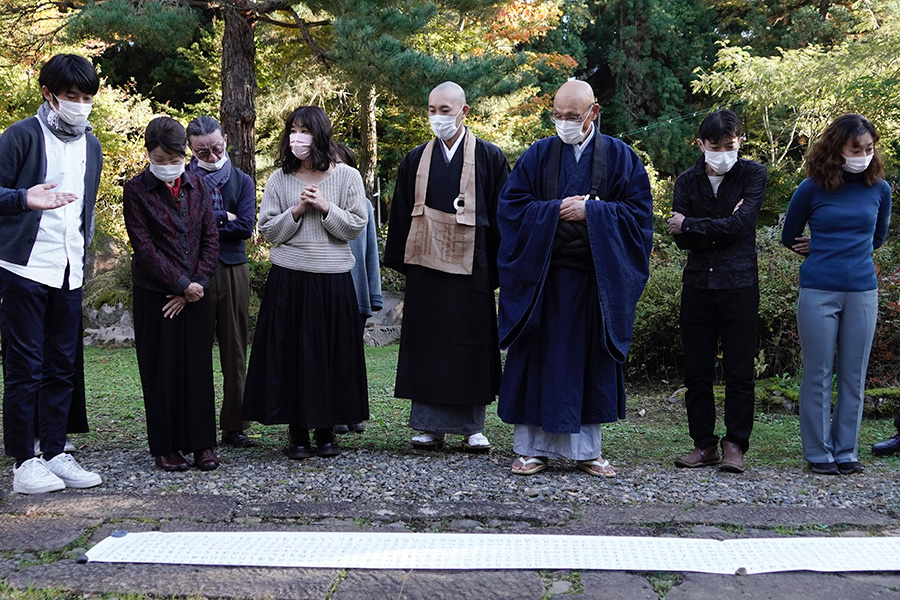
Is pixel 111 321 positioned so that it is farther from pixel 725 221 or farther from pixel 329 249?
pixel 725 221

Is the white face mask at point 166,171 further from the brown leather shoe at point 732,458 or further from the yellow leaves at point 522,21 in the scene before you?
the yellow leaves at point 522,21

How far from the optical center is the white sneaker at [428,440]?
4.98 m

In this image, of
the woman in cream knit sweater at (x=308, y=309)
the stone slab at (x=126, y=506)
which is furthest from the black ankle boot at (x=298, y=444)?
the stone slab at (x=126, y=506)

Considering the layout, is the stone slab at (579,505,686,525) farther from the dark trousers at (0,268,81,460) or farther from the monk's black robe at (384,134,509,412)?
the dark trousers at (0,268,81,460)

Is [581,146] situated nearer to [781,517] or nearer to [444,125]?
[444,125]

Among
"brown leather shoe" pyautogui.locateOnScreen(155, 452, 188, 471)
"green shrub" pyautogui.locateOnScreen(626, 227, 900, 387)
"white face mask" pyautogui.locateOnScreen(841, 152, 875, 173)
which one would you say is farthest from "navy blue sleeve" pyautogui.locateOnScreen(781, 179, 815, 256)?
"brown leather shoe" pyautogui.locateOnScreen(155, 452, 188, 471)

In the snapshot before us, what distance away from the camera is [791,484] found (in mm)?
4137

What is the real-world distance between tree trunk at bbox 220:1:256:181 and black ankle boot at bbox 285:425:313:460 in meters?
8.10

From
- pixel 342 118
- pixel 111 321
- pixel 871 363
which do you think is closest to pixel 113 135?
pixel 111 321

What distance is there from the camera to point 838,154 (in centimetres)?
445

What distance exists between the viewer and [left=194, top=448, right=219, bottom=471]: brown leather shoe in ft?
14.2

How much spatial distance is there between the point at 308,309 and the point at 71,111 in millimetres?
1544

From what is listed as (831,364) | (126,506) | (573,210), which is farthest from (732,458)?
(126,506)

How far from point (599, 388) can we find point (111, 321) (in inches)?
418
